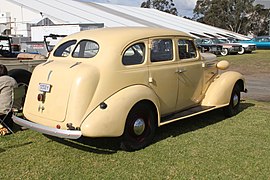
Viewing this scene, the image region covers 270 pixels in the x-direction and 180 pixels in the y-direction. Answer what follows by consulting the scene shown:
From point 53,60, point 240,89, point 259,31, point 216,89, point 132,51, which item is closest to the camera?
point 132,51

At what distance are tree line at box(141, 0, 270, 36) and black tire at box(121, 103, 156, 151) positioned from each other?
67.8 metres

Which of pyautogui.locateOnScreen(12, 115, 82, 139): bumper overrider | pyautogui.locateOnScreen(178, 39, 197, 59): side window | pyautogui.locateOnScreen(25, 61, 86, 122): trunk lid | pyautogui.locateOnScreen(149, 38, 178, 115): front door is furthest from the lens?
pyautogui.locateOnScreen(178, 39, 197, 59): side window

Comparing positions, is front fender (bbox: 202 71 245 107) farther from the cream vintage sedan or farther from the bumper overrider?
the bumper overrider

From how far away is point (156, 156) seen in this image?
5.21 metres

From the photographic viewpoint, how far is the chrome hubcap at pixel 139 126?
215 inches

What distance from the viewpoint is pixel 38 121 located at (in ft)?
17.9

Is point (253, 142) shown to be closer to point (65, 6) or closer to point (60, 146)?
point (60, 146)

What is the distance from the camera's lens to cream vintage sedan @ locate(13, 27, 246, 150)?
502 cm

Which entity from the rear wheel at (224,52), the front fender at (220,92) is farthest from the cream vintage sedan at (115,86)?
the rear wheel at (224,52)

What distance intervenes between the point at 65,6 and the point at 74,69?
3461 centimetres

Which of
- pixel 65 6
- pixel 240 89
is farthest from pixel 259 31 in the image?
pixel 240 89

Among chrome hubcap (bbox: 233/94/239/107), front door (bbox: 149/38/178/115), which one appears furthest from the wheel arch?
chrome hubcap (bbox: 233/94/239/107)

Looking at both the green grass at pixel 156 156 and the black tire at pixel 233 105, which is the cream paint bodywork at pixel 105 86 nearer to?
the green grass at pixel 156 156

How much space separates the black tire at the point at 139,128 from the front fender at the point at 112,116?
6.6 inches
